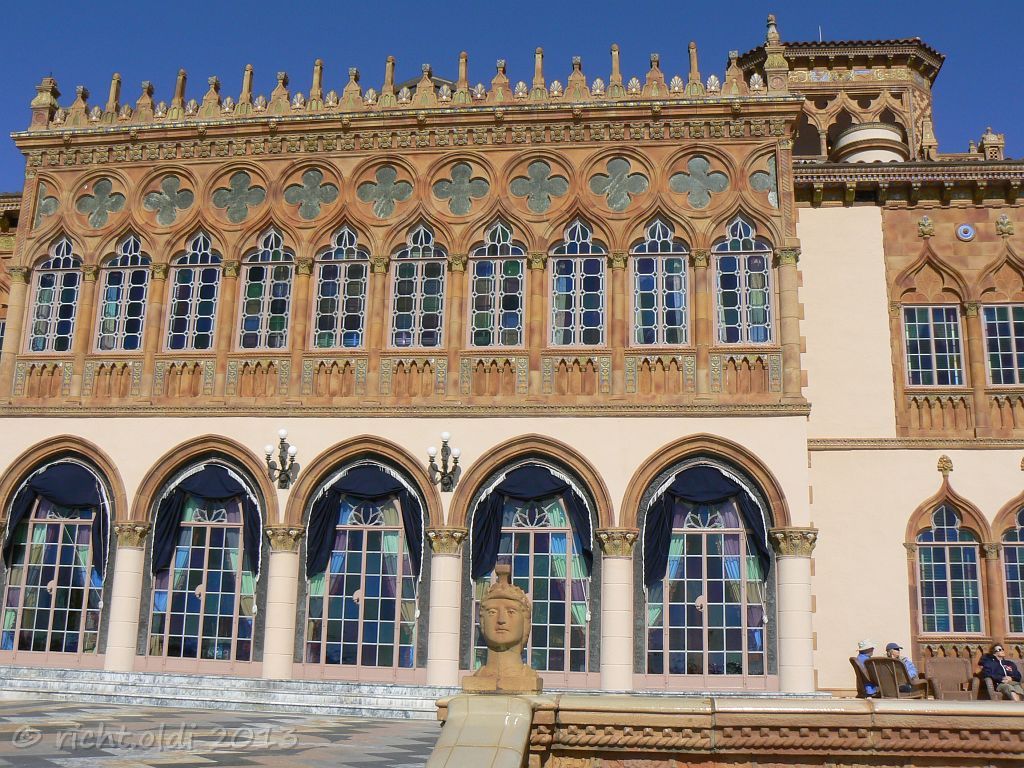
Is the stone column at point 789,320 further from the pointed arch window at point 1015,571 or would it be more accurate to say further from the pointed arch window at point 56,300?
the pointed arch window at point 56,300

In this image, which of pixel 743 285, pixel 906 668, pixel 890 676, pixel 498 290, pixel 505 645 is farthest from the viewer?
pixel 498 290

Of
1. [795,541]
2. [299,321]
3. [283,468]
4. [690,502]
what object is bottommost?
[795,541]

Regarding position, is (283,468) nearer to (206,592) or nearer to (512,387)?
(206,592)

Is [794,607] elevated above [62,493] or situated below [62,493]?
below

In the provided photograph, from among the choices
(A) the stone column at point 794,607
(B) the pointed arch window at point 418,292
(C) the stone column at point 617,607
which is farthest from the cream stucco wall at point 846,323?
(B) the pointed arch window at point 418,292

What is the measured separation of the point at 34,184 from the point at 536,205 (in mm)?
9265

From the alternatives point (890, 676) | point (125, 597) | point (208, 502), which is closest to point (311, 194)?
point (208, 502)

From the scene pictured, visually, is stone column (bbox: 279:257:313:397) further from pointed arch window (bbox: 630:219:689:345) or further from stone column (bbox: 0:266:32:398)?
pointed arch window (bbox: 630:219:689:345)

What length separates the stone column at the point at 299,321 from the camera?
18.0 m

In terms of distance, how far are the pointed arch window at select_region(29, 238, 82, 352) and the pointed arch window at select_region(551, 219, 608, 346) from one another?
845 centimetres

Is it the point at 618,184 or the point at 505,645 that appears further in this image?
the point at 618,184

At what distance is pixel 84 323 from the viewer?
1881 cm

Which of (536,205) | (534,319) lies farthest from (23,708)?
(536,205)

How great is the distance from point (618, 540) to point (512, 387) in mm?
2988
